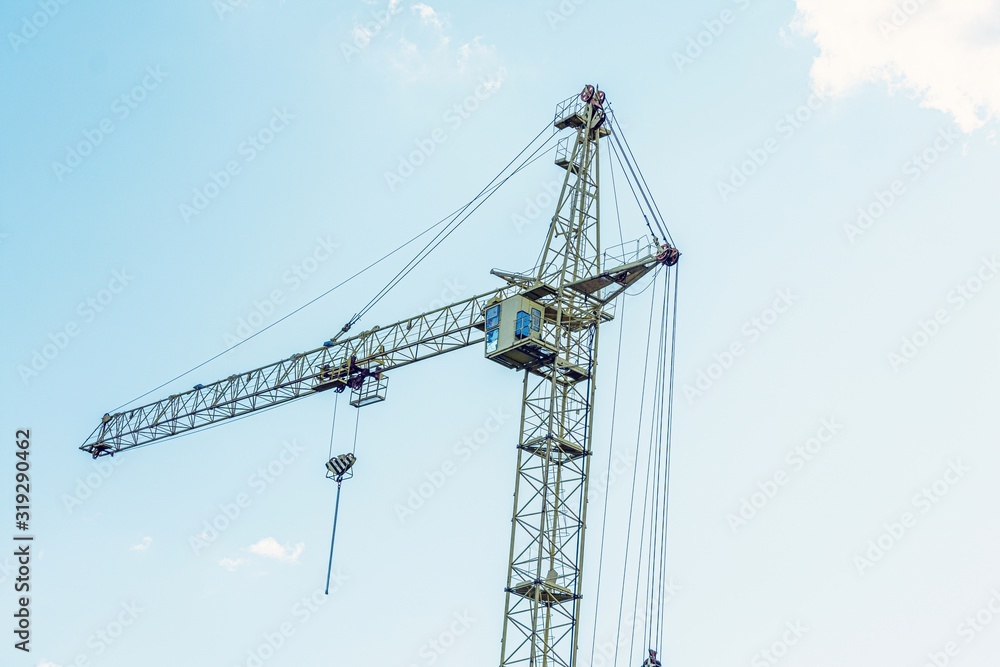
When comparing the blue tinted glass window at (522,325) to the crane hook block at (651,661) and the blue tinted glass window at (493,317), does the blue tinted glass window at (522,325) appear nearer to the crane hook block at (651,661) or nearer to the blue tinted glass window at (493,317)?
the blue tinted glass window at (493,317)

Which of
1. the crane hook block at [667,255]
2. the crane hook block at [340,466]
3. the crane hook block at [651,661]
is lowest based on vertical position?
the crane hook block at [651,661]

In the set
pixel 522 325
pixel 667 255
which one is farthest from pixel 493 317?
pixel 667 255

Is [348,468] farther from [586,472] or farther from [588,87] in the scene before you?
[588,87]

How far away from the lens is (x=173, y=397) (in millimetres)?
84938

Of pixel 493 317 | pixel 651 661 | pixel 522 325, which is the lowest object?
pixel 651 661

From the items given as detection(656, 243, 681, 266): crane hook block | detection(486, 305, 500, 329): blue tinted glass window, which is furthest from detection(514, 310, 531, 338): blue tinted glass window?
detection(656, 243, 681, 266): crane hook block

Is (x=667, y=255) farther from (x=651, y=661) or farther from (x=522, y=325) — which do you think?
(x=651, y=661)

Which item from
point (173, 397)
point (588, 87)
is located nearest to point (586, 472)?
point (588, 87)

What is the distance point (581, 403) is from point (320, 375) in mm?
16405

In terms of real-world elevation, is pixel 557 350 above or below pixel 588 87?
below

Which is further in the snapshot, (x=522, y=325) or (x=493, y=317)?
(x=493, y=317)

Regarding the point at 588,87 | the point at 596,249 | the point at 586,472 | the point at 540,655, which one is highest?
the point at 588,87

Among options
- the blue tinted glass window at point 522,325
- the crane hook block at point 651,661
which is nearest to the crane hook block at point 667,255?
the blue tinted glass window at point 522,325

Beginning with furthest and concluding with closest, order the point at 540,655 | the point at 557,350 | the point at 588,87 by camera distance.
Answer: the point at 588,87 < the point at 557,350 < the point at 540,655
